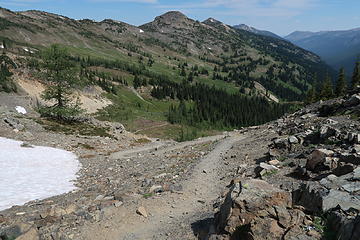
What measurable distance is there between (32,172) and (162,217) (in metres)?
15.2

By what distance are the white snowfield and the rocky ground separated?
136cm

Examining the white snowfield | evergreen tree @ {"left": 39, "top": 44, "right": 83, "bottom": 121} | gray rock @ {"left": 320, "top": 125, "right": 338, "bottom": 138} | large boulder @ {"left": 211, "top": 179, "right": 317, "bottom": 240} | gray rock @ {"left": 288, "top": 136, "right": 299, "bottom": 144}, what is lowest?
the white snowfield

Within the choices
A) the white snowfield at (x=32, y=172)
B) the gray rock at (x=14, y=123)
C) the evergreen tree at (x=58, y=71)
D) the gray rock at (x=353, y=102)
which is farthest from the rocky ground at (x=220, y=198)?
the evergreen tree at (x=58, y=71)

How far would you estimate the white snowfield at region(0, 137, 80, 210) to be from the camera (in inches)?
792

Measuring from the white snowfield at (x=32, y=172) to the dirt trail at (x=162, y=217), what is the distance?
7.80 metres

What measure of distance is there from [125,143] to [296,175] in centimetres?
3457

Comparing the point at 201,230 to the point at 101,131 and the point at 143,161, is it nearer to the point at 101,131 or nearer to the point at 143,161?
the point at 143,161

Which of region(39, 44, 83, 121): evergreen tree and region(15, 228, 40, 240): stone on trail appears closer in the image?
region(15, 228, 40, 240): stone on trail

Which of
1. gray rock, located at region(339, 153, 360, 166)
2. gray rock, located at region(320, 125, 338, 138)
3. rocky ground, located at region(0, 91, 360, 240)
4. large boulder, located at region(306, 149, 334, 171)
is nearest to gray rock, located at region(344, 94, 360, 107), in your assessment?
rocky ground, located at region(0, 91, 360, 240)

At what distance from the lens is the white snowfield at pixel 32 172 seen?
2011 centimetres

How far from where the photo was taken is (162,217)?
608 inches

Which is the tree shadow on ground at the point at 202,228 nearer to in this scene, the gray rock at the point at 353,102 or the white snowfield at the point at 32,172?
the white snowfield at the point at 32,172

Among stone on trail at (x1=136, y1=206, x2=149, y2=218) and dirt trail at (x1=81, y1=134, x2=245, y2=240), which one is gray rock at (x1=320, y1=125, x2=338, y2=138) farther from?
stone on trail at (x1=136, y1=206, x2=149, y2=218)

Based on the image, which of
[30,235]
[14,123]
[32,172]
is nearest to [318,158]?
[30,235]
